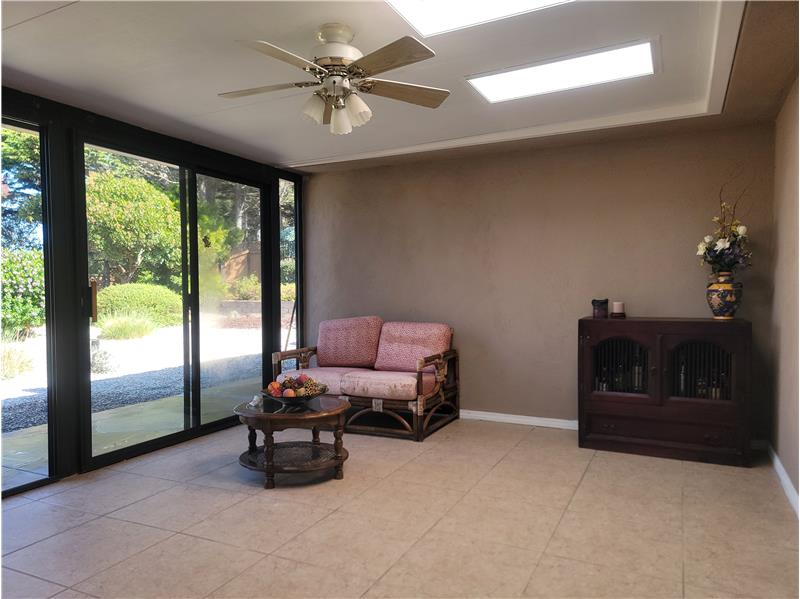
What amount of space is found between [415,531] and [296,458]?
3.74 feet

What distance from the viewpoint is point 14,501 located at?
10.6ft

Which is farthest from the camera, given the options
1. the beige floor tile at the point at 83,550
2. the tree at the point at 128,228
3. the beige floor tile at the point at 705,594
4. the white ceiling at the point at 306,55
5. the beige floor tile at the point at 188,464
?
the tree at the point at 128,228

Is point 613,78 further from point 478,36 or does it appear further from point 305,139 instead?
point 305,139

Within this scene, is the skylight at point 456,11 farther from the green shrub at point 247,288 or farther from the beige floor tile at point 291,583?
the green shrub at point 247,288

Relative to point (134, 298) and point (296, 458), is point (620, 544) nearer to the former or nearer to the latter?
point (296, 458)

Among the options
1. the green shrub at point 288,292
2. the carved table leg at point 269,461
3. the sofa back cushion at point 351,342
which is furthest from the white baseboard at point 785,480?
the green shrub at point 288,292

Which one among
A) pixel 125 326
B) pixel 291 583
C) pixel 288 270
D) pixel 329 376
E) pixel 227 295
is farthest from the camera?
pixel 288 270

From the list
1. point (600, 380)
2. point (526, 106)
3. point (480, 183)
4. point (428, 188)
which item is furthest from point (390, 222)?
point (600, 380)

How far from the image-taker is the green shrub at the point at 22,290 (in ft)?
11.1

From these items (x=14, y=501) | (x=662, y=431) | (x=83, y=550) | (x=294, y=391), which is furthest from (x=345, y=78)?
(x=662, y=431)

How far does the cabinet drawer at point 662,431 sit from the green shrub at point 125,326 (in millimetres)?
3489

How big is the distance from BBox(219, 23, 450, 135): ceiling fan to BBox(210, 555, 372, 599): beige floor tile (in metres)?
2.20

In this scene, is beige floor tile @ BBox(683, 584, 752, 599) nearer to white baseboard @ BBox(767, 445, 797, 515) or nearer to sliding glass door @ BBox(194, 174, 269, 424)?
white baseboard @ BBox(767, 445, 797, 515)

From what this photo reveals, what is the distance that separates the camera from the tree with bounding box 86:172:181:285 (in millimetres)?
3898
